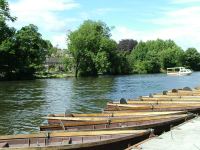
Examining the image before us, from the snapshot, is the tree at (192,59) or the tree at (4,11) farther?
the tree at (192,59)

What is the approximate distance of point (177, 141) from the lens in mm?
14836

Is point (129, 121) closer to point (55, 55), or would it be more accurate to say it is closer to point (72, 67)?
point (72, 67)

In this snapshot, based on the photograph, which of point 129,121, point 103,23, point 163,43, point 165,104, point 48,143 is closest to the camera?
point 48,143

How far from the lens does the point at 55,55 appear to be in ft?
598

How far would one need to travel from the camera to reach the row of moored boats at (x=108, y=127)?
15.2m

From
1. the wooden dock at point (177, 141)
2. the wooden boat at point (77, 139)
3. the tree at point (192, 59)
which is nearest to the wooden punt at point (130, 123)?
the wooden dock at point (177, 141)

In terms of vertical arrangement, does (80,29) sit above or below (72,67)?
above

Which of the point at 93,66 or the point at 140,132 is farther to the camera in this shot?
the point at 93,66

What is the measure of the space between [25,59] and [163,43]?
339 feet

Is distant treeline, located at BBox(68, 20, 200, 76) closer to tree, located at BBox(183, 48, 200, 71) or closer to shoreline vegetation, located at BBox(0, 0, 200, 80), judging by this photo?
shoreline vegetation, located at BBox(0, 0, 200, 80)

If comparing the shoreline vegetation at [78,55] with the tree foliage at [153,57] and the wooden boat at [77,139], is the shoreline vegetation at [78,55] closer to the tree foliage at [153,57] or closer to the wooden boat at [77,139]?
the tree foliage at [153,57]

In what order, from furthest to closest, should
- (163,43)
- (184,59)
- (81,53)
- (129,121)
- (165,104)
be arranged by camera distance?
1. (163,43)
2. (184,59)
3. (81,53)
4. (165,104)
5. (129,121)

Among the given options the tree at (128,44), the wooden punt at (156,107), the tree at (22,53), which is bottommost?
the wooden punt at (156,107)

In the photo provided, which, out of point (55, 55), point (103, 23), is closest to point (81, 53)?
point (103, 23)
